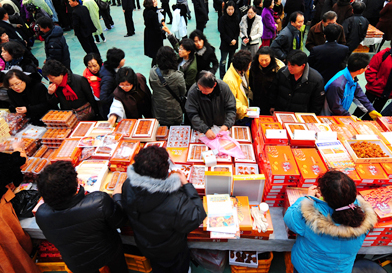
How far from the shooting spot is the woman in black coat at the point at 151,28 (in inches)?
234

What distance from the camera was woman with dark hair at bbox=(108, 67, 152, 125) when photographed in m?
3.32

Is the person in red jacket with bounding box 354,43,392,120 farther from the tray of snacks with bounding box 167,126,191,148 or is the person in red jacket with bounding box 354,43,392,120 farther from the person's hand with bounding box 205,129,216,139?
the tray of snacks with bounding box 167,126,191,148

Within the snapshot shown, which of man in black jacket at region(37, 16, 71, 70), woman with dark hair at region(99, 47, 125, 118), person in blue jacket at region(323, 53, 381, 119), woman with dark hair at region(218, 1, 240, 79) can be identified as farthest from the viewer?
woman with dark hair at region(218, 1, 240, 79)

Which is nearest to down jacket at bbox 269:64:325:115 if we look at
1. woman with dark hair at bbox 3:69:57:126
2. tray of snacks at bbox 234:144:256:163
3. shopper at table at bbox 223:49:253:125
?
shopper at table at bbox 223:49:253:125

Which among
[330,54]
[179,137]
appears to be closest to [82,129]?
[179,137]

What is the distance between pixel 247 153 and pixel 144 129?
142 centimetres

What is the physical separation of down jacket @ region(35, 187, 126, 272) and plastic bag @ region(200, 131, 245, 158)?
1.35m

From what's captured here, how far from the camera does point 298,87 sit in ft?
11.1

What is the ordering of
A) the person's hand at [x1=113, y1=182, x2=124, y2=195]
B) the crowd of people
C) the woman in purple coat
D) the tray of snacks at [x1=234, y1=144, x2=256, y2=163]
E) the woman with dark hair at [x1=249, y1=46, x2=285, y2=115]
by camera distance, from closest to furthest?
the crowd of people, the person's hand at [x1=113, y1=182, x2=124, y2=195], the tray of snacks at [x1=234, y1=144, x2=256, y2=163], the woman with dark hair at [x1=249, y1=46, x2=285, y2=115], the woman in purple coat

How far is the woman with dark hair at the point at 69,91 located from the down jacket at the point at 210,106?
170cm

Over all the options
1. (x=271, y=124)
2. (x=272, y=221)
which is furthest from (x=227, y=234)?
(x=271, y=124)

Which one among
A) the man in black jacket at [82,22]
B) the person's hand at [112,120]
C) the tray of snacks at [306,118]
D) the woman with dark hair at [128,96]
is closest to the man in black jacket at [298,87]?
the tray of snacks at [306,118]

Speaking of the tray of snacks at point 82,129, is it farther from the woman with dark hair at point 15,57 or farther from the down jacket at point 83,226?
the down jacket at point 83,226

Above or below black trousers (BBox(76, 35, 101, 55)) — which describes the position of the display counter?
below
